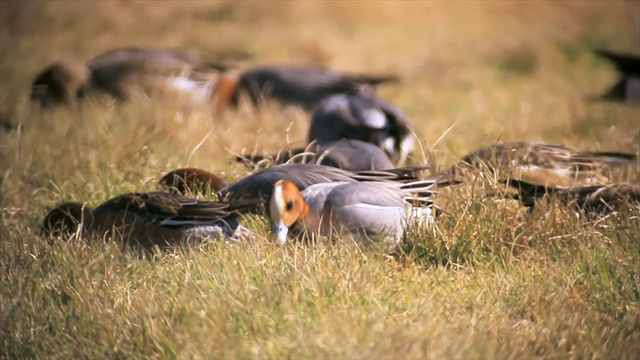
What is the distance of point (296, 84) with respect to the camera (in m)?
8.16

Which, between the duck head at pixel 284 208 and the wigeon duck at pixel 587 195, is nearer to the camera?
the duck head at pixel 284 208

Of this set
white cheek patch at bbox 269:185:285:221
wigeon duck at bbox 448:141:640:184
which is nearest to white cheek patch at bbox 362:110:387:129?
wigeon duck at bbox 448:141:640:184

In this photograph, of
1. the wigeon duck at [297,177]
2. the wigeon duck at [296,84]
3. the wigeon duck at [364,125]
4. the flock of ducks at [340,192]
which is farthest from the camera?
the wigeon duck at [296,84]

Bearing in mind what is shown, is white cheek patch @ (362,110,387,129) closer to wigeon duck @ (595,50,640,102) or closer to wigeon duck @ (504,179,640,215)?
wigeon duck @ (504,179,640,215)

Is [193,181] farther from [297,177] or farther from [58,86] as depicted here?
[58,86]

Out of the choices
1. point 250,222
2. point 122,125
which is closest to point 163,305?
point 250,222

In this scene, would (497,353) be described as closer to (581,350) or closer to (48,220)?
(581,350)

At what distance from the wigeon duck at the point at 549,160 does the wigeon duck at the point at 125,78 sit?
3.62 metres

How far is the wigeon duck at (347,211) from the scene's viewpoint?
160 inches

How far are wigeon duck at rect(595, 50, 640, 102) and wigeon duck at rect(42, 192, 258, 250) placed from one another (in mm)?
4403

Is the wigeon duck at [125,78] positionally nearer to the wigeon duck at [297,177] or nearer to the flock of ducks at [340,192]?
the flock of ducks at [340,192]

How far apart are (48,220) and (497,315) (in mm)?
2109

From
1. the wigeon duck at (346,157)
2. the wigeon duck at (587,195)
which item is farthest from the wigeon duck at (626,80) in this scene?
the wigeon duck at (587,195)

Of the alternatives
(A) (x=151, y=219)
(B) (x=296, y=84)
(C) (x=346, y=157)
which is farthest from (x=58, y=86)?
(A) (x=151, y=219)
